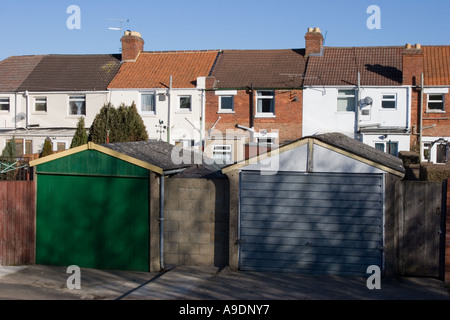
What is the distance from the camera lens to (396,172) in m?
12.0

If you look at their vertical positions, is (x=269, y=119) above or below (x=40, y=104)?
below

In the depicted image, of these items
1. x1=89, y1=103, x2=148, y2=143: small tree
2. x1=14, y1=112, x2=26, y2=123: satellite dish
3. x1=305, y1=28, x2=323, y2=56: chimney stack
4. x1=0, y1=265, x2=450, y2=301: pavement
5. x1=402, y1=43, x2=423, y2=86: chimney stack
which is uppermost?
x1=305, y1=28, x2=323, y2=56: chimney stack

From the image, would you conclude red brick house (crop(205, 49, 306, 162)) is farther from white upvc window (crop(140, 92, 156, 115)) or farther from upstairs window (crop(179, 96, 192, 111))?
white upvc window (crop(140, 92, 156, 115))

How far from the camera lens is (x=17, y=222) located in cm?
1411

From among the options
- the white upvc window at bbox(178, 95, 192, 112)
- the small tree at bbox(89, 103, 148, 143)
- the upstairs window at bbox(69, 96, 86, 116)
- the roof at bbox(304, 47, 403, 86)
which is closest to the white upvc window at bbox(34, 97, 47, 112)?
the upstairs window at bbox(69, 96, 86, 116)

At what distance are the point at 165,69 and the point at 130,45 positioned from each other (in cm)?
314

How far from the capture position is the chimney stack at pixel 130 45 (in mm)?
34906

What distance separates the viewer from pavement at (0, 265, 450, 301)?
10969 mm

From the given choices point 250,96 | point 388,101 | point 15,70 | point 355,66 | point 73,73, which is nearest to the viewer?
point 388,101

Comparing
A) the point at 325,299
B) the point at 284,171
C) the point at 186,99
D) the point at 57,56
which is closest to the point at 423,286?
the point at 325,299

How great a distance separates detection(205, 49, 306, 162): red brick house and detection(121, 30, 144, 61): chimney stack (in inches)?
241

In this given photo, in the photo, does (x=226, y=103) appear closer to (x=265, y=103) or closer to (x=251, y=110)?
(x=251, y=110)

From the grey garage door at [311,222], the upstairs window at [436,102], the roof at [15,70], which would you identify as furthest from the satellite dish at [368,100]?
the roof at [15,70]

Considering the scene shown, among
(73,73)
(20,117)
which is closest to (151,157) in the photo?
(20,117)
